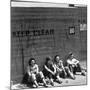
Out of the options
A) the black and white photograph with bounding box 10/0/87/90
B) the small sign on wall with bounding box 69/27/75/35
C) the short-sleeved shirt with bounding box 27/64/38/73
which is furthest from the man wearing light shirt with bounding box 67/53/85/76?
the short-sleeved shirt with bounding box 27/64/38/73

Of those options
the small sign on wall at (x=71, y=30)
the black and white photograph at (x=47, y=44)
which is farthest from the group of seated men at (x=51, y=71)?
the small sign on wall at (x=71, y=30)

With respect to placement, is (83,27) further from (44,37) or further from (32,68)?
(32,68)

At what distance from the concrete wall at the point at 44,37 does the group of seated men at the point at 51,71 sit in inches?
2.3

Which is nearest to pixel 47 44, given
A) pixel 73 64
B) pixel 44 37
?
pixel 44 37

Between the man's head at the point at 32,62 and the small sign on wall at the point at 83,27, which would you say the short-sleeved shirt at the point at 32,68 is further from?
the small sign on wall at the point at 83,27

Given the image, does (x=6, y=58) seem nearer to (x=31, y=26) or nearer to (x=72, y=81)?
(x=31, y=26)

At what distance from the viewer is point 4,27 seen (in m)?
3.30

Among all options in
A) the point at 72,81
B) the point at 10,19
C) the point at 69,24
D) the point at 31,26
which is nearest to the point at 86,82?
the point at 72,81

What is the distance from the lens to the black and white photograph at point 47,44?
339cm

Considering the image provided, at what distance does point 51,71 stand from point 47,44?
316mm

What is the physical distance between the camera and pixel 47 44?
140 inches

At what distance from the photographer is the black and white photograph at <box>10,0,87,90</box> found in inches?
134

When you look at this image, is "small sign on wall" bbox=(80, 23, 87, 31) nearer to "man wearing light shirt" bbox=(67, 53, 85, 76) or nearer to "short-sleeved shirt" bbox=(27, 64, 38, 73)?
"man wearing light shirt" bbox=(67, 53, 85, 76)

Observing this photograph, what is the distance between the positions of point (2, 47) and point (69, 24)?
868 millimetres
